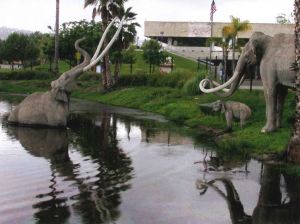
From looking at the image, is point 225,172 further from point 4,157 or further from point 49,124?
point 49,124

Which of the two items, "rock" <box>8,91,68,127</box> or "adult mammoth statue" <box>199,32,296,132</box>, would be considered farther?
"rock" <box>8,91,68,127</box>

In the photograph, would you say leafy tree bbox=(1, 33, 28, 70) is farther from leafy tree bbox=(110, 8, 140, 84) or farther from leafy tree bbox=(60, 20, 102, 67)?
leafy tree bbox=(110, 8, 140, 84)

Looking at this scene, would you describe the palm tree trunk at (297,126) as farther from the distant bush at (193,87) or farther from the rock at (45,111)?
the distant bush at (193,87)

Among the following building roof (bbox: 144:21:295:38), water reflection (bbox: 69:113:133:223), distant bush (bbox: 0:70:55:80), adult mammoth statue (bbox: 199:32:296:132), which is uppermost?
building roof (bbox: 144:21:295:38)

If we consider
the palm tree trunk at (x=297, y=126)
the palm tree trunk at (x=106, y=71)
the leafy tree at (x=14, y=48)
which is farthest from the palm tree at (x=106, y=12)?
the leafy tree at (x=14, y=48)

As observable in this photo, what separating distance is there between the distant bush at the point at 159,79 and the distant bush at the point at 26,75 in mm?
10565

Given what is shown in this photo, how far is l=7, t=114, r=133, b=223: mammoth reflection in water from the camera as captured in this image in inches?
319

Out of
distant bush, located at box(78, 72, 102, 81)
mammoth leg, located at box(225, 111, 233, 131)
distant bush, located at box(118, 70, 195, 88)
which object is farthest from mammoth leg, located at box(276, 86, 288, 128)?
distant bush, located at box(78, 72, 102, 81)

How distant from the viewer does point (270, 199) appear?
9141 millimetres

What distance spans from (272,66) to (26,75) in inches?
1355

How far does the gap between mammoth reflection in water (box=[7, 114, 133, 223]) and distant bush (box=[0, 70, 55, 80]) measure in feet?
90.8

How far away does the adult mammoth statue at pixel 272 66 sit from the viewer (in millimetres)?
14461

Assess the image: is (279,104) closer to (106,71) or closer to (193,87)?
(193,87)

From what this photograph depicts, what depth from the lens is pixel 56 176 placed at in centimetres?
1053
